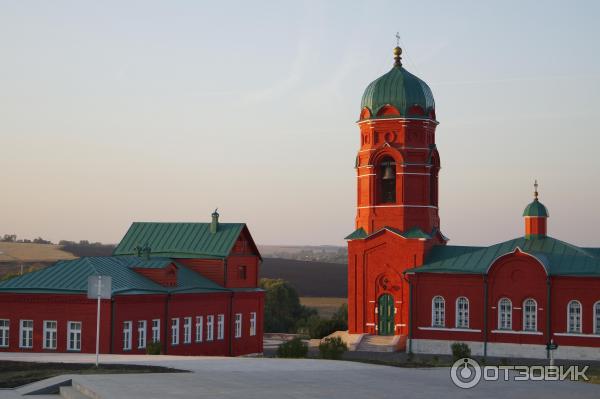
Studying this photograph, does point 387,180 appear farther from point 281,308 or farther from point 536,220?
point 281,308

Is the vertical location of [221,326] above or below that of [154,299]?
below

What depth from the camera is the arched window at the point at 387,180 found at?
2164 inches

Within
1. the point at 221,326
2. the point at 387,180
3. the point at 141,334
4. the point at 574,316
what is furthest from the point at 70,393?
the point at 387,180

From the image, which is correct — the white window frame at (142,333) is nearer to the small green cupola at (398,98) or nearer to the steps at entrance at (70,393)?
the small green cupola at (398,98)

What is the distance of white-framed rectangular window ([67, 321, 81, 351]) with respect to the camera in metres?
41.1

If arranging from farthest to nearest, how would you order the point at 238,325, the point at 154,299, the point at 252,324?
the point at 252,324 → the point at 238,325 → the point at 154,299

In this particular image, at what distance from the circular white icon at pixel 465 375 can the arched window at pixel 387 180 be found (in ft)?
84.0

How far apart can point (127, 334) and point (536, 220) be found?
23.4 meters

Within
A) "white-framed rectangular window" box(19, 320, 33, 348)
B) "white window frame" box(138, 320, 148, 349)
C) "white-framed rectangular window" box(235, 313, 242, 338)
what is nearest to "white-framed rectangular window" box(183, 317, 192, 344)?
"white window frame" box(138, 320, 148, 349)

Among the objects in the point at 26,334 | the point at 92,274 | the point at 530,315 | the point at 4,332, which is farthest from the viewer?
the point at 530,315

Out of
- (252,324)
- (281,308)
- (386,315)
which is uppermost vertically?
(386,315)

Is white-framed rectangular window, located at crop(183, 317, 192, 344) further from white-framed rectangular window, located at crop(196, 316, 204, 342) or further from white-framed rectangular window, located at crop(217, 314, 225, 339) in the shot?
white-framed rectangular window, located at crop(217, 314, 225, 339)

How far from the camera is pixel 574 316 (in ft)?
160

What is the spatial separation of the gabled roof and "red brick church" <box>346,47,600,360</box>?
37.0ft
